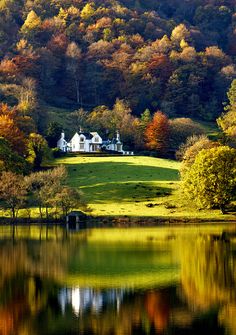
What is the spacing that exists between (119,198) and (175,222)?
50.6 ft

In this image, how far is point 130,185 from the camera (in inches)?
4503

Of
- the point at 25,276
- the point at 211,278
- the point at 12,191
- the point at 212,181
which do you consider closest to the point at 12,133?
the point at 12,191

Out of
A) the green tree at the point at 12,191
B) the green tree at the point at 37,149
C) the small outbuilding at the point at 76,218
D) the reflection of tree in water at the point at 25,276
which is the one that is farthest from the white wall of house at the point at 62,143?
the reflection of tree in water at the point at 25,276

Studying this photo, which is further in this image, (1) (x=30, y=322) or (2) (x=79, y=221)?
(2) (x=79, y=221)

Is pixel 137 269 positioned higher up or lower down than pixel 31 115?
lower down

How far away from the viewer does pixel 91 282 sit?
1865 inches

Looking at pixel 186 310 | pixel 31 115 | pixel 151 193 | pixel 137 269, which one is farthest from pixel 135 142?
pixel 186 310

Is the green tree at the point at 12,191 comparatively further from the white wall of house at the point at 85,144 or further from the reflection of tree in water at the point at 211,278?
the white wall of house at the point at 85,144

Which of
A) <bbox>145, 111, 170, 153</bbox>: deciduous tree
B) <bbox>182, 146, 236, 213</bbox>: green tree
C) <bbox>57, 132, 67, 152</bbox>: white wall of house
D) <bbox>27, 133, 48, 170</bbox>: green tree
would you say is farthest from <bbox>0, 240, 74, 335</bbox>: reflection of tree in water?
<bbox>145, 111, 170, 153</bbox>: deciduous tree

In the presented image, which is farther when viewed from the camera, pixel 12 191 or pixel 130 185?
pixel 130 185

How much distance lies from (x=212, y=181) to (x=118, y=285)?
2133 inches

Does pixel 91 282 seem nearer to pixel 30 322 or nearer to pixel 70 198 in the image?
pixel 30 322

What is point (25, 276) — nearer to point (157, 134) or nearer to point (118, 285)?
point (118, 285)

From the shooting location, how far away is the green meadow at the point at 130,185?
10025cm
